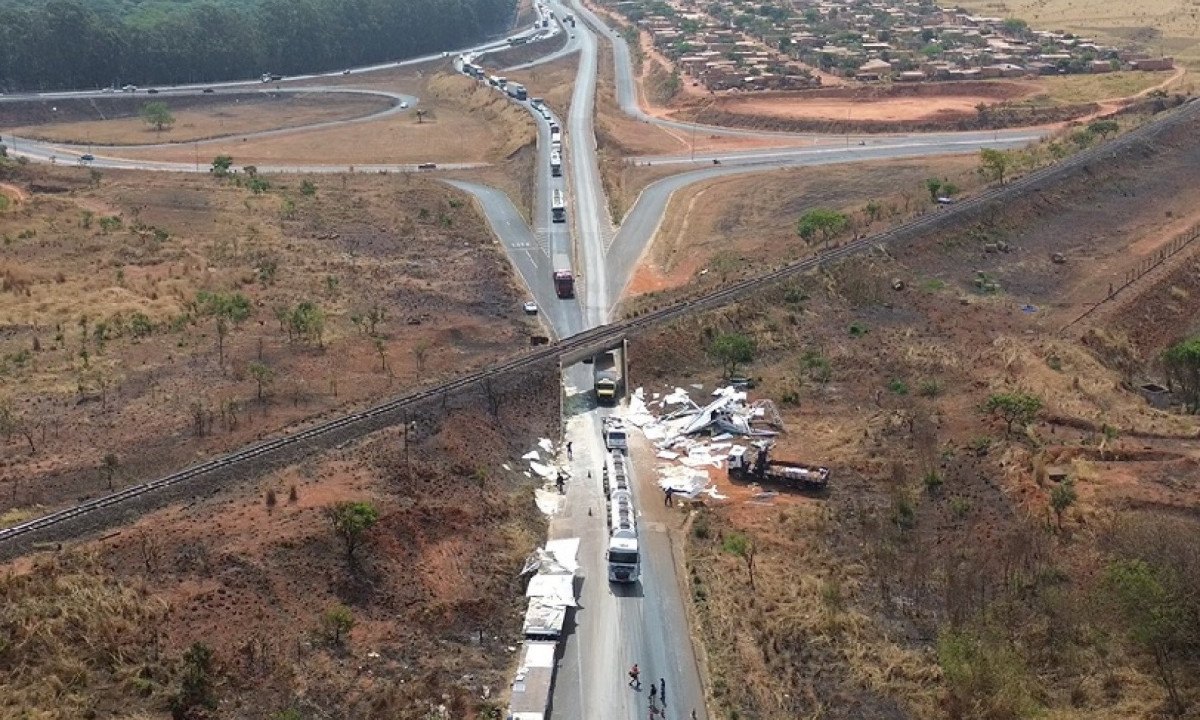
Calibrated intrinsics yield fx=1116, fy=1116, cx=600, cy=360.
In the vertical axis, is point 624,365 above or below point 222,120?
above

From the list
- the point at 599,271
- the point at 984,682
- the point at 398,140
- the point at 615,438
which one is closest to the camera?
the point at 984,682

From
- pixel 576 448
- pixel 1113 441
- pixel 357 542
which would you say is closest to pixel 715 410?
pixel 576 448

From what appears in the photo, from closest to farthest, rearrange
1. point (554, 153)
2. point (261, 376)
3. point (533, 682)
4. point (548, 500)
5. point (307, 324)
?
1. point (533, 682)
2. point (548, 500)
3. point (261, 376)
4. point (307, 324)
5. point (554, 153)

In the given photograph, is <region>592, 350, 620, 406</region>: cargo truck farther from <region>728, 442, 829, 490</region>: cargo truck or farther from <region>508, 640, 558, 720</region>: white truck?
<region>508, 640, 558, 720</region>: white truck

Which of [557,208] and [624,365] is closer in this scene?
[624,365]

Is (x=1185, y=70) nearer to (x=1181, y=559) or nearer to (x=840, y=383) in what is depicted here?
(x=840, y=383)

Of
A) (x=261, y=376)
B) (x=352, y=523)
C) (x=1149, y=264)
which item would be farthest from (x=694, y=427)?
(x=1149, y=264)

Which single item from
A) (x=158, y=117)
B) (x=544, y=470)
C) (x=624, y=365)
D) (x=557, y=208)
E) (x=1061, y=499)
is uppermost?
(x=158, y=117)

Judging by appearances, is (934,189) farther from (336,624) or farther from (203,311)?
(336,624)

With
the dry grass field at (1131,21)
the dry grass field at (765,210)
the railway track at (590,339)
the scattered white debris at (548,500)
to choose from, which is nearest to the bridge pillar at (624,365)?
the railway track at (590,339)
